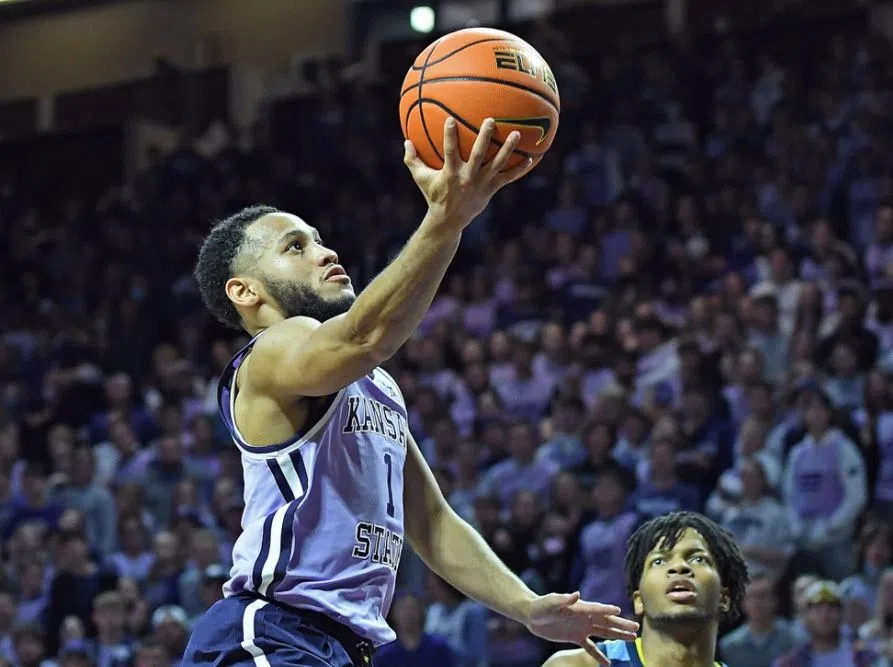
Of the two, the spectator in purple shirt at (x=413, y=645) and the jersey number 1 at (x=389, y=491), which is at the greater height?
the jersey number 1 at (x=389, y=491)

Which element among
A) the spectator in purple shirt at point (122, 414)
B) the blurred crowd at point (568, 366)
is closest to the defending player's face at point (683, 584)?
the blurred crowd at point (568, 366)

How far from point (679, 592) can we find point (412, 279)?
1.77 m

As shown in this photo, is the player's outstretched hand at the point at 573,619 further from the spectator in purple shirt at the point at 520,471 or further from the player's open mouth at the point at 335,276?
the spectator in purple shirt at the point at 520,471

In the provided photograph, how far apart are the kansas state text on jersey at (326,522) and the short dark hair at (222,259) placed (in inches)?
13.7

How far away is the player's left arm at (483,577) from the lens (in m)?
3.50

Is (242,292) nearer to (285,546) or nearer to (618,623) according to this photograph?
(285,546)

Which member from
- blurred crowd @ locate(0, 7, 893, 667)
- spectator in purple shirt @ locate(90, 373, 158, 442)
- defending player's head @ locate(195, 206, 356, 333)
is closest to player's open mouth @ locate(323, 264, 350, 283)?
defending player's head @ locate(195, 206, 356, 333)

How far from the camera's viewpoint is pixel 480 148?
2916 mm

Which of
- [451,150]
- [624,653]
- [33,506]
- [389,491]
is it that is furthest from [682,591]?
[33,506]

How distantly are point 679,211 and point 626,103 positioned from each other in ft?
6.22

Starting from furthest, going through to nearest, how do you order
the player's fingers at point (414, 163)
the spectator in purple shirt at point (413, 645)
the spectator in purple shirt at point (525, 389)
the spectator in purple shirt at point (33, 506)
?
the spectator in purple shirt at point (33, 506)
the spectator in purple shirt at point (525, 389)
the spectator in purple shirt at point (413, 645)
the player's fingers at point (414, 163)

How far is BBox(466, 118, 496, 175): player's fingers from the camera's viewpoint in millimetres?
2904

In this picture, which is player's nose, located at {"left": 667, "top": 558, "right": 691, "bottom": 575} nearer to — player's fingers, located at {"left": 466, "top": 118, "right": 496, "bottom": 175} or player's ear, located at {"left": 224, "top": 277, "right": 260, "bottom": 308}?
player's ear, located at {"left": 224, "top": 277, "right": 260, "bottom": 308}

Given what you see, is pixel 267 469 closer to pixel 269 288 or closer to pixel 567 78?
pixel 269 288
